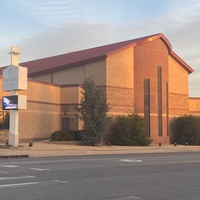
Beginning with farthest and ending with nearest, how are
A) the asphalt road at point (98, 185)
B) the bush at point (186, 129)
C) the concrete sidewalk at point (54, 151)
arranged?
the bush at point (186, 129) < the concrete sidewalk at point (54, 151) < the asphalt road at point (98, 185)

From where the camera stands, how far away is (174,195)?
33.3ft

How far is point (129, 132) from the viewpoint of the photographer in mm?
42594

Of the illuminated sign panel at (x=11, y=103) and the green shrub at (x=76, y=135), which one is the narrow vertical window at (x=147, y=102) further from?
the illuminated sign panel at (x=11, y=103)

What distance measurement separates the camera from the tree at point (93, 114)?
3909 cm

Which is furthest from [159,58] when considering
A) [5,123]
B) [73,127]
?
[5,123]

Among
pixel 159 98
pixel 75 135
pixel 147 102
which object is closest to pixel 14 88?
pixel 75 135

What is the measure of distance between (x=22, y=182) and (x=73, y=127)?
32003 mm

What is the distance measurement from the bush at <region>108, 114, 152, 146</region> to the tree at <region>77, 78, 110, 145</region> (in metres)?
3.67

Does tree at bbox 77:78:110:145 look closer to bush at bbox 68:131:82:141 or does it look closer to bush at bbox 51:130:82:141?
bush at bbox 68:131:82:141

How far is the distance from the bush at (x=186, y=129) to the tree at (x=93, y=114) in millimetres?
15405

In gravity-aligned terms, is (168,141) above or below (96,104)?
below

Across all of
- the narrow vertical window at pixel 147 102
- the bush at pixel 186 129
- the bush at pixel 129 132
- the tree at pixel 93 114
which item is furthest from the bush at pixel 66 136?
the bush at pixel 186 129

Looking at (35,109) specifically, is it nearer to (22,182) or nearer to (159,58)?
(159,58)

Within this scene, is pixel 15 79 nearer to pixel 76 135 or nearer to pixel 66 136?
pixel 66 136
